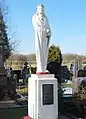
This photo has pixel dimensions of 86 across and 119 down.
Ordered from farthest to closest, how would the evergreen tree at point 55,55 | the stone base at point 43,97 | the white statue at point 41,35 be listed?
the evergreen tree at point 55,55, the white statue at point 41,35, the stone base at point 43,97

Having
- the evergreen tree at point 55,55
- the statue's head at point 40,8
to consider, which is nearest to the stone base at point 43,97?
the statue's head at point 40,8

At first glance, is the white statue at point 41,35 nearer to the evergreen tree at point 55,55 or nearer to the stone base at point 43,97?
the stone base at point 43,97

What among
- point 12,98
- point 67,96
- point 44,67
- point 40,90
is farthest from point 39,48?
point 12,98

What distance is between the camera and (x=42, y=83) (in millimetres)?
6398

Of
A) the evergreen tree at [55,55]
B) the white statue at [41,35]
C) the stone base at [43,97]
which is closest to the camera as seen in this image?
the stone base at [43,97]

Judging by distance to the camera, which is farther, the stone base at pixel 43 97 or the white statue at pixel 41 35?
the white statue at pixel 41 35

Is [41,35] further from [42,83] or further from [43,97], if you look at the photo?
[43,97]

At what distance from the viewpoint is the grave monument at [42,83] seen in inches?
252

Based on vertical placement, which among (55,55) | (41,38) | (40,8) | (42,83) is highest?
(40,8)

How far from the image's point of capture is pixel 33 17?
6.76 m

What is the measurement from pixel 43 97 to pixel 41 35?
147 cm

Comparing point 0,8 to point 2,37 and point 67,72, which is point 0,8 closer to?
point 2,37

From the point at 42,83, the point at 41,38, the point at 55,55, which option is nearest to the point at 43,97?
the point at 42,83

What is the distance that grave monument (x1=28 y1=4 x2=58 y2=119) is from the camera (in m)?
6.39
